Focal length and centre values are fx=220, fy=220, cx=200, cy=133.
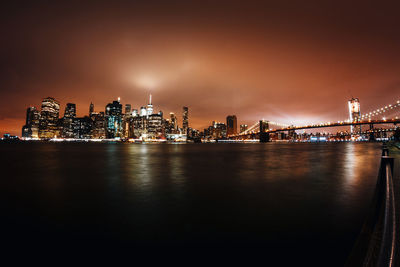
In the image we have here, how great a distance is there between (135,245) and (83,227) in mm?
1731

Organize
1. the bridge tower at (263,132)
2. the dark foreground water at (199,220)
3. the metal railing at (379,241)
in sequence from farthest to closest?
the bridge tower at (263,132) → the dark foreground water at (199,220) → the metal railing at (379,241)

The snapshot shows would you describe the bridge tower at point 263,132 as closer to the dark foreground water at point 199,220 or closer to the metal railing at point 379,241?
the dark foreground water at point 199,220

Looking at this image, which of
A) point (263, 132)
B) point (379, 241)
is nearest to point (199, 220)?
point (379, 241)

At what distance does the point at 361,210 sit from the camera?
5.94 m

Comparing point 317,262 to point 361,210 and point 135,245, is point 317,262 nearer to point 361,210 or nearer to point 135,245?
point 135,245

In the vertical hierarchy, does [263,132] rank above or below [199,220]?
above

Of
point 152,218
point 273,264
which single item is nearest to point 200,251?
point 273,264

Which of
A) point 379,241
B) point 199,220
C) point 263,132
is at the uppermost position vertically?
point 263,132

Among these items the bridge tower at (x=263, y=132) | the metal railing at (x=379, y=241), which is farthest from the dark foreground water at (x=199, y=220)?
the bridge tower at (x=263, y=132)

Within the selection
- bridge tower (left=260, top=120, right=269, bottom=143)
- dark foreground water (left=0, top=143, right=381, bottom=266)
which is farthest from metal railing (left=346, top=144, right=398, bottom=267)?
bridge tower (left=260, top=120, right=269, bottom=143)

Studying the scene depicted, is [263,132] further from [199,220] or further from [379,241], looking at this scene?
[379,241]

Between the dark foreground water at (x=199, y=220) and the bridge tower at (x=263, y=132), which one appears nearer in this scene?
the dark foreground water at (x=199, y=220)

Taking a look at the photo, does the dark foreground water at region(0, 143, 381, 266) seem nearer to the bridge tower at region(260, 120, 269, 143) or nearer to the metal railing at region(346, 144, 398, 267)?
the metal railing at region(346, 144, 398, 267)

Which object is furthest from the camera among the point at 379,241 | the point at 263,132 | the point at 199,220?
the point at 263,132
